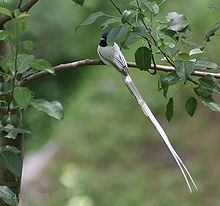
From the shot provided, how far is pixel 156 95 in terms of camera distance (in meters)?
4.61

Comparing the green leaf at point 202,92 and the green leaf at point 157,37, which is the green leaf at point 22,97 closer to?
the green leaf at point 157,37

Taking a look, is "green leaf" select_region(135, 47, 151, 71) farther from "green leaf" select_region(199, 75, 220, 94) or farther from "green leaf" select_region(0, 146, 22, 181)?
"green leaf" select_region(0, 146, 22, 181)

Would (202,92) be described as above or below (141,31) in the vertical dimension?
below

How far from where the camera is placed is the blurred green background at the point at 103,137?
3428 millimetres

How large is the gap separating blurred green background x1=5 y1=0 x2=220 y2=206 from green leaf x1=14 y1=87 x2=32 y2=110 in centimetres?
210

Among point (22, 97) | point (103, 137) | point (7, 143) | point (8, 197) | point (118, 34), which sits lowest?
point (103, 137)

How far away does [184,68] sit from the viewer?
3.78ft

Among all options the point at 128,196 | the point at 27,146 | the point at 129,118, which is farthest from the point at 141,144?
the point at 27,146

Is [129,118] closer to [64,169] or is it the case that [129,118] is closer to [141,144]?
[141,144]

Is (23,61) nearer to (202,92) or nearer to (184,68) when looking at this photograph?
(184,68)

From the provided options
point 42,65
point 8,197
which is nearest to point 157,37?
point 42,65


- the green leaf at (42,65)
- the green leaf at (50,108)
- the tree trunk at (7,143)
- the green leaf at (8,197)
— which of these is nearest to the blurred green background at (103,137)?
the tree trunk at (7,143)

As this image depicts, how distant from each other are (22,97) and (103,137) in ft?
10.3

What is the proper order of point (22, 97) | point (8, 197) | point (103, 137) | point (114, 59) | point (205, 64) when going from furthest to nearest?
point (103, 137) < point (114, 59) < point (205, 64) < point (8, 197) < point (22, 97)
